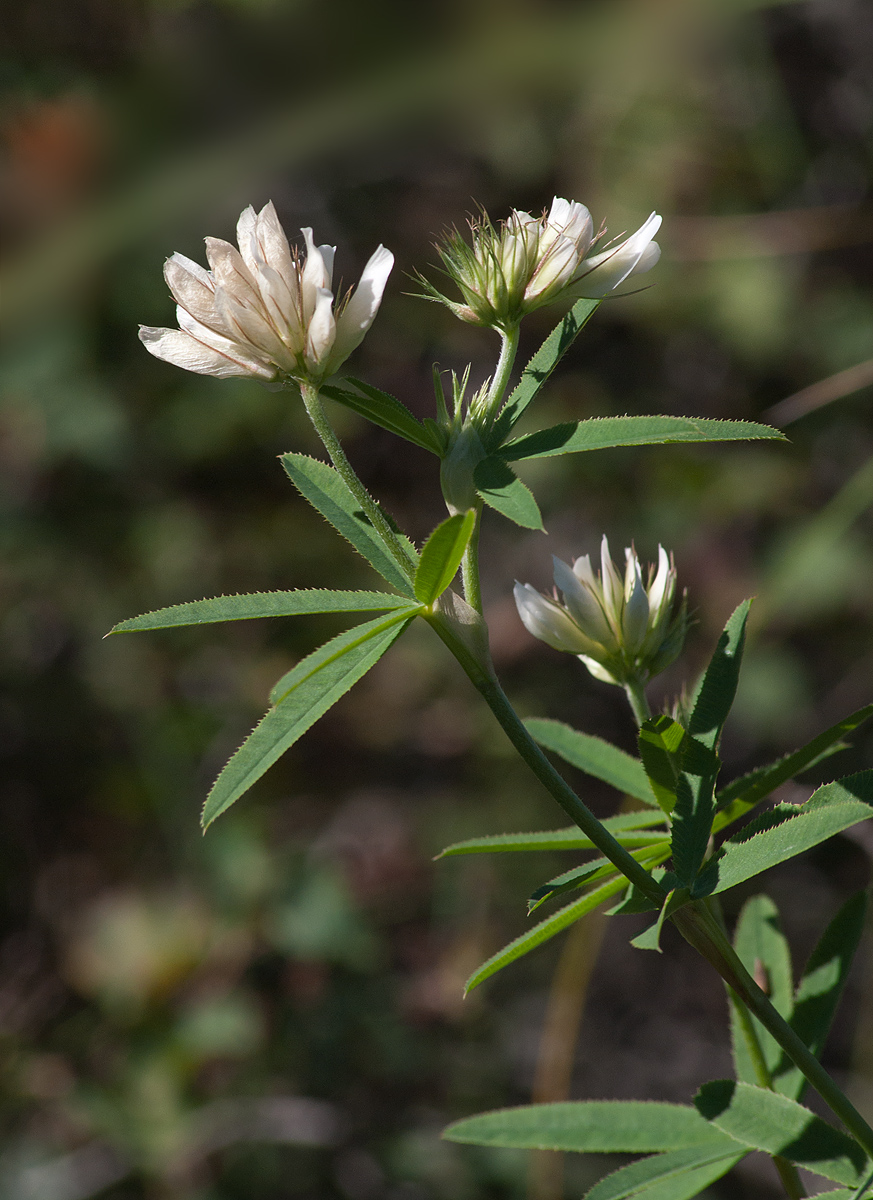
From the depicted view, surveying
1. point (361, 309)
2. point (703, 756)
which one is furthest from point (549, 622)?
point (361, 309)

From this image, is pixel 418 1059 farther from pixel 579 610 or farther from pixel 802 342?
pixel 802 342

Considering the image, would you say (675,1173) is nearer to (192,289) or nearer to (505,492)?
(505,492)

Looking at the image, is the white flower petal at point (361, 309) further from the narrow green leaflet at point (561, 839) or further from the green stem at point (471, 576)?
the narrow green leaflet at point (561, 839)

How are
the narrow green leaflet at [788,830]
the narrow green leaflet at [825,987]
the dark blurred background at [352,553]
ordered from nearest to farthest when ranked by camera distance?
the narrow green leaflet at [788,830]
the narrow green leaflet at [825,987]
the dark blurred background at [352,553]

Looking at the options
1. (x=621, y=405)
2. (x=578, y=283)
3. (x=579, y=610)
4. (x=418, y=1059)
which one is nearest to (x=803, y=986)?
(x=579, y=610)

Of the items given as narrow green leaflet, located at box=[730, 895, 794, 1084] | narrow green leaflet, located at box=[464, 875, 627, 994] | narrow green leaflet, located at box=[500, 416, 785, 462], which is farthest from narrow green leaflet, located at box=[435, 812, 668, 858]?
narrow green leaflet, located at box=[500, 416, 785, 462]

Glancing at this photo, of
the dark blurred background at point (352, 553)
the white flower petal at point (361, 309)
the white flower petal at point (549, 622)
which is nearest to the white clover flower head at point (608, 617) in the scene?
the white flower petal at point (549, 622)
